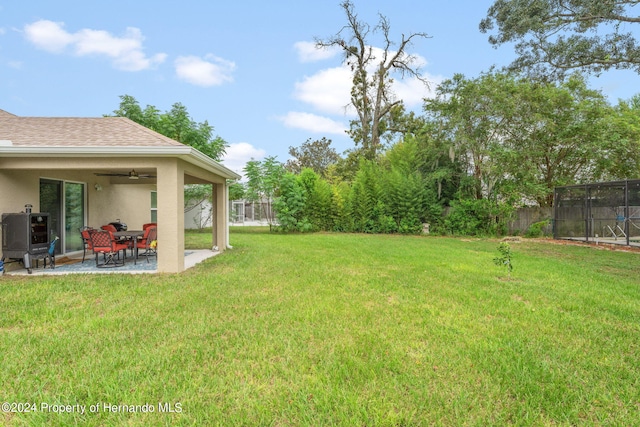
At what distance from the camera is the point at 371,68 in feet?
69.1

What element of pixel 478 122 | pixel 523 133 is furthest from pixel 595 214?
pixel 478 122

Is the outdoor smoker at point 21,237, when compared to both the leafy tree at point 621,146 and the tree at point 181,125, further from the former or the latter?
the leafy tree at point 621,146

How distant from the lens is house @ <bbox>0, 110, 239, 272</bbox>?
236 inches

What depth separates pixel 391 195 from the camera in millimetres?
15594

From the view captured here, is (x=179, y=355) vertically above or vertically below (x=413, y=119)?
below

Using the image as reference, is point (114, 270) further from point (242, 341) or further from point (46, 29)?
point (46, 29)

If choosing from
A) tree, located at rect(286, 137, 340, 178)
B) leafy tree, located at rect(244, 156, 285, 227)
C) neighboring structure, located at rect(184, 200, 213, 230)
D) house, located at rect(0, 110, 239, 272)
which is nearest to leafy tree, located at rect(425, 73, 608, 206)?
leafy tree, located at rect(244, 156, 285, 227)

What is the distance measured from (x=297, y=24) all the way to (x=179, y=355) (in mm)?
12357

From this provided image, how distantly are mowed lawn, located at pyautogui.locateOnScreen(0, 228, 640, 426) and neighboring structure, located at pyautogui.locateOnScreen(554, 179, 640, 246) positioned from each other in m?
7.71

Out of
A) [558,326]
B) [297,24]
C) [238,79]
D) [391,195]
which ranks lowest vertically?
[558,326]

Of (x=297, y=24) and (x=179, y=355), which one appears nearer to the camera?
(x=179, y=355)

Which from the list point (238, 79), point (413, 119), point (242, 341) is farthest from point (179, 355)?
point (413, 119)

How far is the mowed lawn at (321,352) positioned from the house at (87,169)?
5.38 ft

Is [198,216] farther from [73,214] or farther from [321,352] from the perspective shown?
[321,352]
